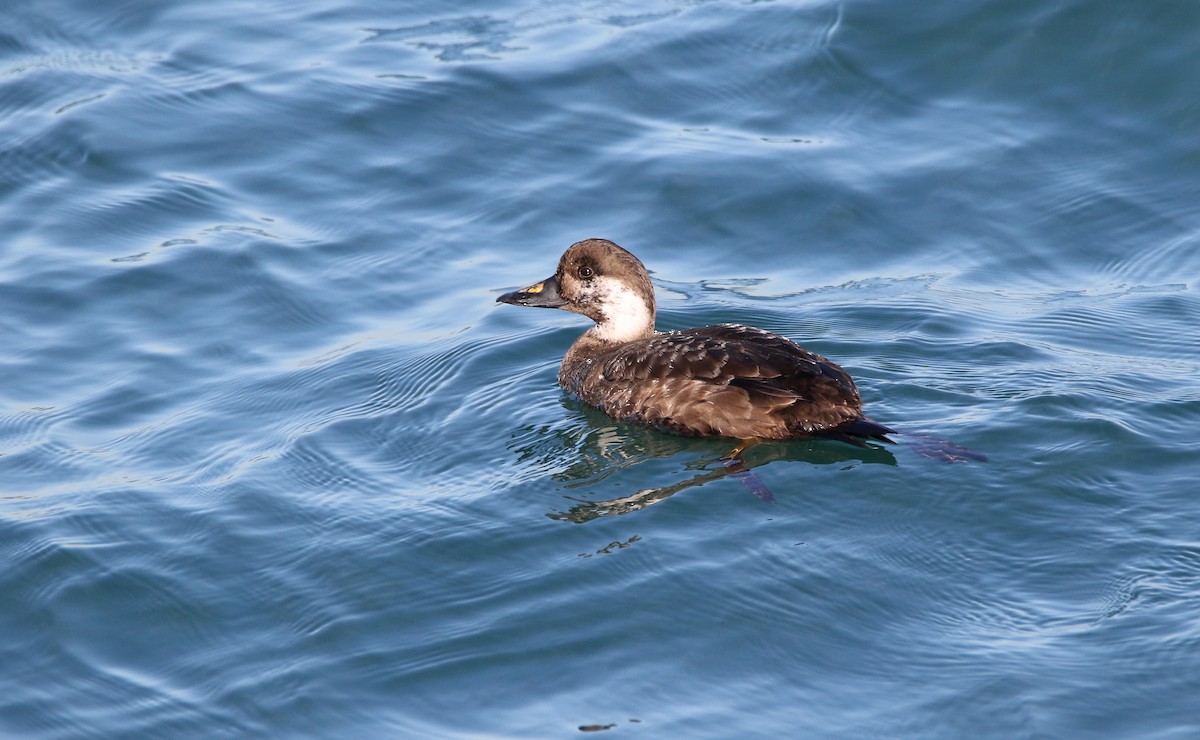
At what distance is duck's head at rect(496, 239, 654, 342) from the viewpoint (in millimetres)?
9344

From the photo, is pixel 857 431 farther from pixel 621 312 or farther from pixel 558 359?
pixel 558 359

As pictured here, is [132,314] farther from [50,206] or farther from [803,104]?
[803,104]

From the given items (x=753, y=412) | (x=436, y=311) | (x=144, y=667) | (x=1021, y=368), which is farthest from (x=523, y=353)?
(x=144, y=667)

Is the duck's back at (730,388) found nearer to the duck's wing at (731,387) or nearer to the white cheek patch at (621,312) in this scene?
the duck's wing at (731,387)

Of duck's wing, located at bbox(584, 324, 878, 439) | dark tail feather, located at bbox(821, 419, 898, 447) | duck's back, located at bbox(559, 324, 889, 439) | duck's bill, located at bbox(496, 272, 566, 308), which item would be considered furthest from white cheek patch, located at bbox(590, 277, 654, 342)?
dark tail feather, located at bbox(821, 419, 898, 447)

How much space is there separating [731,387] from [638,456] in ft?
2.07

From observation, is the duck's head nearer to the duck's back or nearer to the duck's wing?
the duck's back

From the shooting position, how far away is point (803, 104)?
1262 centimetres

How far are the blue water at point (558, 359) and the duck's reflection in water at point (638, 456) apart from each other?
30mm

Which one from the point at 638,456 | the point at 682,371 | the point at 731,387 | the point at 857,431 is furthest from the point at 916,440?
the point at 638,456

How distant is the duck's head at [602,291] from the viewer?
30.7 feet

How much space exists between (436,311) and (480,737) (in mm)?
4862

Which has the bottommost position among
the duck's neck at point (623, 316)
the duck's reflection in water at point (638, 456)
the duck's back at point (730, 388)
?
the duck's reflection in water at point (638, 456)

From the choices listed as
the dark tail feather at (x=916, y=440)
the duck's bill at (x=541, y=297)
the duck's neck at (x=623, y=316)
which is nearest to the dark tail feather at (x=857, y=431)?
the dark tail feather at (x=916, y=440)
